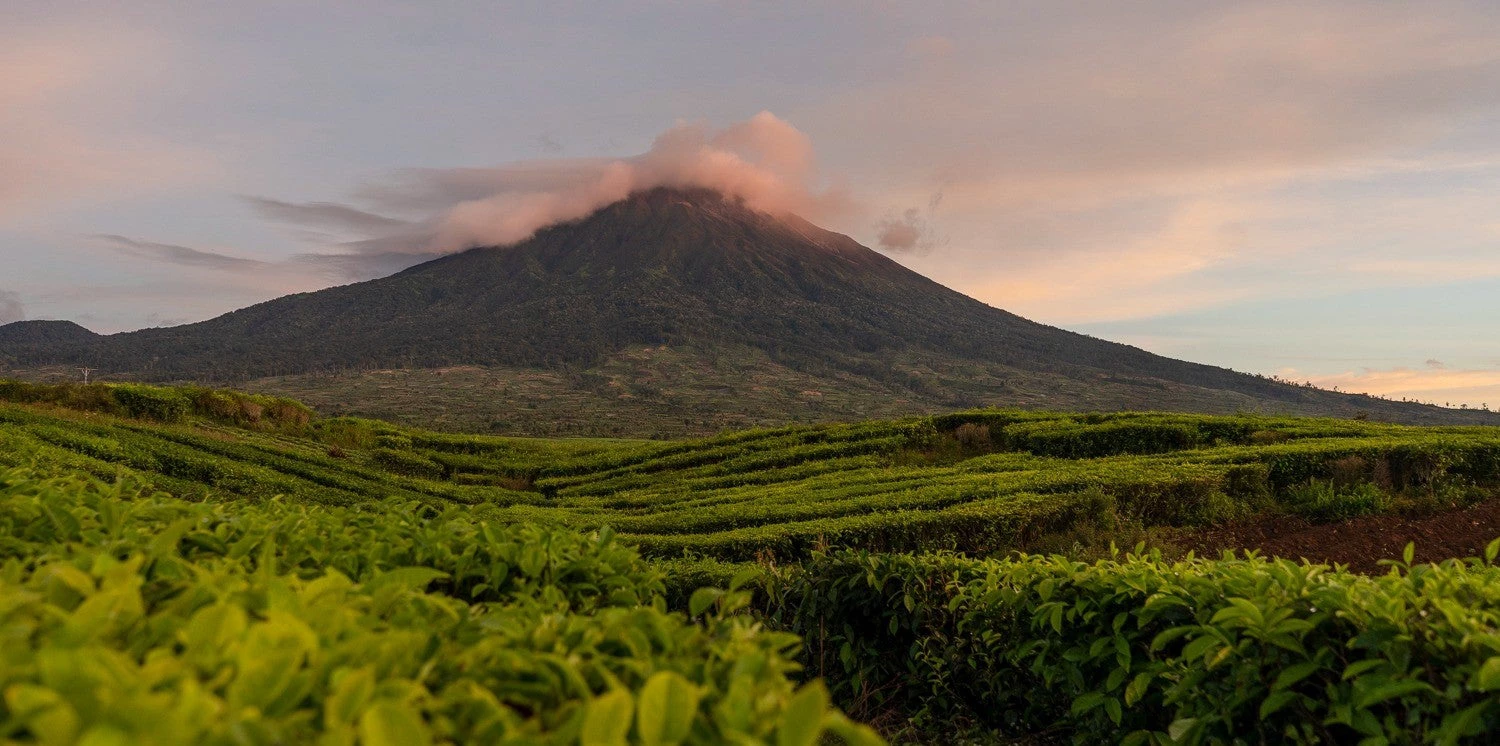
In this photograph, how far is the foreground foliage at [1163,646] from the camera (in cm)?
331

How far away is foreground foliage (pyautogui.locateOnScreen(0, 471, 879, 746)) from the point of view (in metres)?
1.26

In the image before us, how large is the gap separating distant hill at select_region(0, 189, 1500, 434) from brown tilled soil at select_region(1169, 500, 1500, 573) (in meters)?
84.4

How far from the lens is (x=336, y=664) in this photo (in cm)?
160

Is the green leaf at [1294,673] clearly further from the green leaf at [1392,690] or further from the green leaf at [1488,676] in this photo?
the green leaf at [1488,676]

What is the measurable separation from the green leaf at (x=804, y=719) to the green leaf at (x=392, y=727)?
0.59m

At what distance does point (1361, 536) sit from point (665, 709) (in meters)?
15.3

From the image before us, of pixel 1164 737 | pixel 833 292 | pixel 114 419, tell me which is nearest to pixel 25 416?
pixel 114 419

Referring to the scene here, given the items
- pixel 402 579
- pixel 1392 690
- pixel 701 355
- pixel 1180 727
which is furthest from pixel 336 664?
pixel 701 355

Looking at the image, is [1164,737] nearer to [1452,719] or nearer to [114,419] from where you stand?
[1452,719]

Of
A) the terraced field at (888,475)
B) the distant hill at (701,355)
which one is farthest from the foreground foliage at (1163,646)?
the distant hill at (701,355)

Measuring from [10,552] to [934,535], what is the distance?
11579mm

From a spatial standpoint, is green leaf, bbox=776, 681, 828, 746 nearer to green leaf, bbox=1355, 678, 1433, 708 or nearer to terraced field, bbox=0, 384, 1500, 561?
green leaf, bbox=1355, 678, 1433, 708

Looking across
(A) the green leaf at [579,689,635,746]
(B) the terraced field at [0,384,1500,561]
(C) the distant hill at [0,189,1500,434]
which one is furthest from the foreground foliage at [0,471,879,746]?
(C) the distant hill at [0,189,1500,434]

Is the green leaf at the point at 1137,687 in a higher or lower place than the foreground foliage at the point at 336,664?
lower
